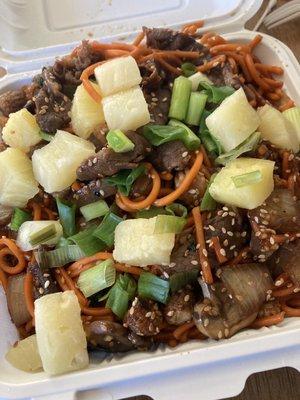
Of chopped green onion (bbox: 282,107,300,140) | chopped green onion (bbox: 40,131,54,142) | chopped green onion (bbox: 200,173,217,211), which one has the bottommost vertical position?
chopped green onion (bbox: 200,173,217,211)

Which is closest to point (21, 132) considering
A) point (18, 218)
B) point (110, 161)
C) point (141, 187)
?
point (18, 218)

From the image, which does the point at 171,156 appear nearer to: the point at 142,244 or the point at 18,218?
the point at 142,244

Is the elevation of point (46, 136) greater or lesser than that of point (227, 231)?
greater

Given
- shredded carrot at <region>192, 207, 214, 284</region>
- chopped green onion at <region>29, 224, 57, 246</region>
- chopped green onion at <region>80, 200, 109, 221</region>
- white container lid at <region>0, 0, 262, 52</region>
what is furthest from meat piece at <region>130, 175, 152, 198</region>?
white container lid at <region>0, 0, 262, 52</region>

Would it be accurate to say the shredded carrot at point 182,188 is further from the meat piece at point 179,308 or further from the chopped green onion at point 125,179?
the meat piece at point 179,308

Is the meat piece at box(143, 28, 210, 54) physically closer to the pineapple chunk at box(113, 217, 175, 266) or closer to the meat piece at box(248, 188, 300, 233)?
the meat piece at box(248, 188, 300, 233)

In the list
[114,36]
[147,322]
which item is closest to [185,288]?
[147,322]

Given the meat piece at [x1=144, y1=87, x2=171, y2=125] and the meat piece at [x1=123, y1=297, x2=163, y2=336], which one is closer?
the meat piece at [x1=123, y1=297, x2=163, y2=336]
